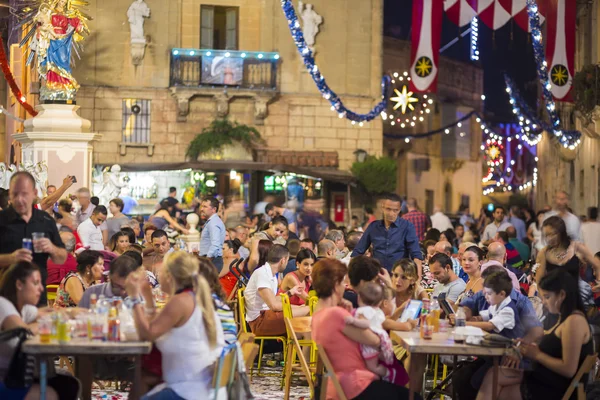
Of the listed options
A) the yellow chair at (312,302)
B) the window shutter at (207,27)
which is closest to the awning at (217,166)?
the window shutter at (207,27)

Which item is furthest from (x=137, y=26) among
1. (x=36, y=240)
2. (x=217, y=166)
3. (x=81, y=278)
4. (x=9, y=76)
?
(x=36, y=240)

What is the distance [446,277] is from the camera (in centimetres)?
1025

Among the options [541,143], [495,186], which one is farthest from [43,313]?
[495,186]

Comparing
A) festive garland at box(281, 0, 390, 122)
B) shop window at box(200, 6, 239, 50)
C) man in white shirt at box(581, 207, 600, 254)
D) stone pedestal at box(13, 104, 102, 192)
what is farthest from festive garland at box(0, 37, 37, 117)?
man in white shirt at box(581, 207, 600, 254)

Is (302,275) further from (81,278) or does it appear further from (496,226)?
(496,226)

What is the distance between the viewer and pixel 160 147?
1184 inches

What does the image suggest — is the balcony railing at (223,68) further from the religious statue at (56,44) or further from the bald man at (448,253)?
the bald man at (448,253)

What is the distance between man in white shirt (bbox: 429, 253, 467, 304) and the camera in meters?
10.2

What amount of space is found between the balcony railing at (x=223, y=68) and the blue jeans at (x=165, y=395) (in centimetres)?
2328

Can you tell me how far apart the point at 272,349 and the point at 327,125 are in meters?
20.0

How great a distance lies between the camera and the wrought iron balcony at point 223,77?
97.6 ft

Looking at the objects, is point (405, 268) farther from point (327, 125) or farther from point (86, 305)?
point (327, 125)

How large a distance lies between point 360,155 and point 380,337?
23.6 meters

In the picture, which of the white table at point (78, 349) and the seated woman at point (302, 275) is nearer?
the white table at point (78, 349)
